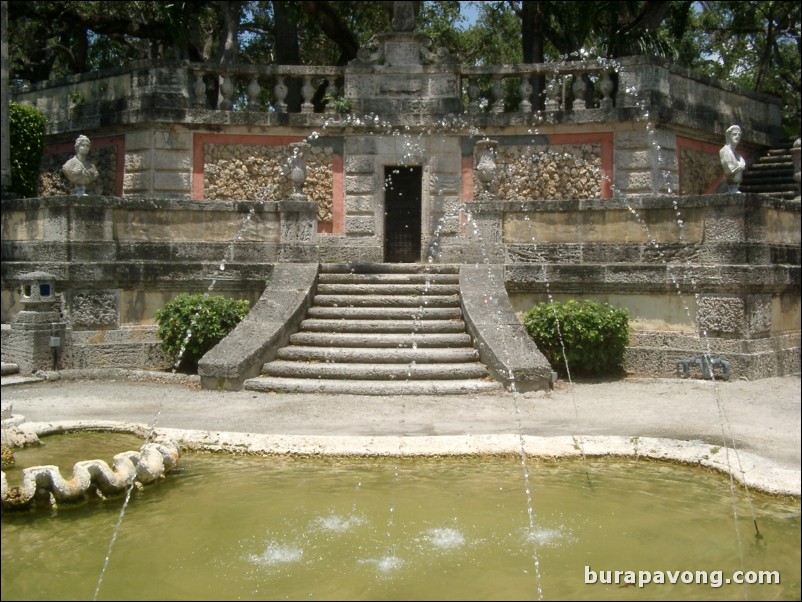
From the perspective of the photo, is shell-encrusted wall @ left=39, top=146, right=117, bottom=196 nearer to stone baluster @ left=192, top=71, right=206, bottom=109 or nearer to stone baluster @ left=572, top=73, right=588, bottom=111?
stone baluster @ left=192, top=71, right=206, bottom=109

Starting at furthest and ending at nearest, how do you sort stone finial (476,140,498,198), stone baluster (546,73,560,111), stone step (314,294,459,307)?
stone baluster (546,73,560,111)
stone finial (476,140,498,198)
stone step (314,294,459,307)

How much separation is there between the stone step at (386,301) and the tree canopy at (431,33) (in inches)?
338

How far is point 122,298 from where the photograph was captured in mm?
12297

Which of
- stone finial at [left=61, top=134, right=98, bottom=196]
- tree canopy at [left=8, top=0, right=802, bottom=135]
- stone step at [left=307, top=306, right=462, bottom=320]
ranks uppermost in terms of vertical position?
tree canopy at [left=8, top=0, right=802, bottom=135]

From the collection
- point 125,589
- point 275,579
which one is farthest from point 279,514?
point 125,589

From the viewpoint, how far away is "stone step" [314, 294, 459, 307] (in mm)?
12289

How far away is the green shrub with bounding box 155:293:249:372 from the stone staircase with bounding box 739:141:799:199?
12149 mm

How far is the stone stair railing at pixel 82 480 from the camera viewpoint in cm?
532

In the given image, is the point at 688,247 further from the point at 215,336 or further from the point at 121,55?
the point at 121,55

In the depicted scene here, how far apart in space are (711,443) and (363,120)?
11.5 metres

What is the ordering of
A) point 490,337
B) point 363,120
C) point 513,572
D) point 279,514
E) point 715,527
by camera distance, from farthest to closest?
point 363,120, point 490,337, point 279,514, point 715,527, point 513,572

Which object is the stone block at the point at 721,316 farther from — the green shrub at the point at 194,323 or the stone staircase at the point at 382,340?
the green shrub at the point at 194,323

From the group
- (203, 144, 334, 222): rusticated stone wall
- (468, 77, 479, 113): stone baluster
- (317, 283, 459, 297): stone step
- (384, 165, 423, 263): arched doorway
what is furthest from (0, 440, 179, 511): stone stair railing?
(468, 77, 479, 113): stone baluster

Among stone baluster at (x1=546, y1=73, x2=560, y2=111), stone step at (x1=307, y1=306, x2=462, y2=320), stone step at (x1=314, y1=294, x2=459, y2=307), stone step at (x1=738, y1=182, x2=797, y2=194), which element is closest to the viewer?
stone step at (x1=307, y1=306, x2=462, y2=320)
